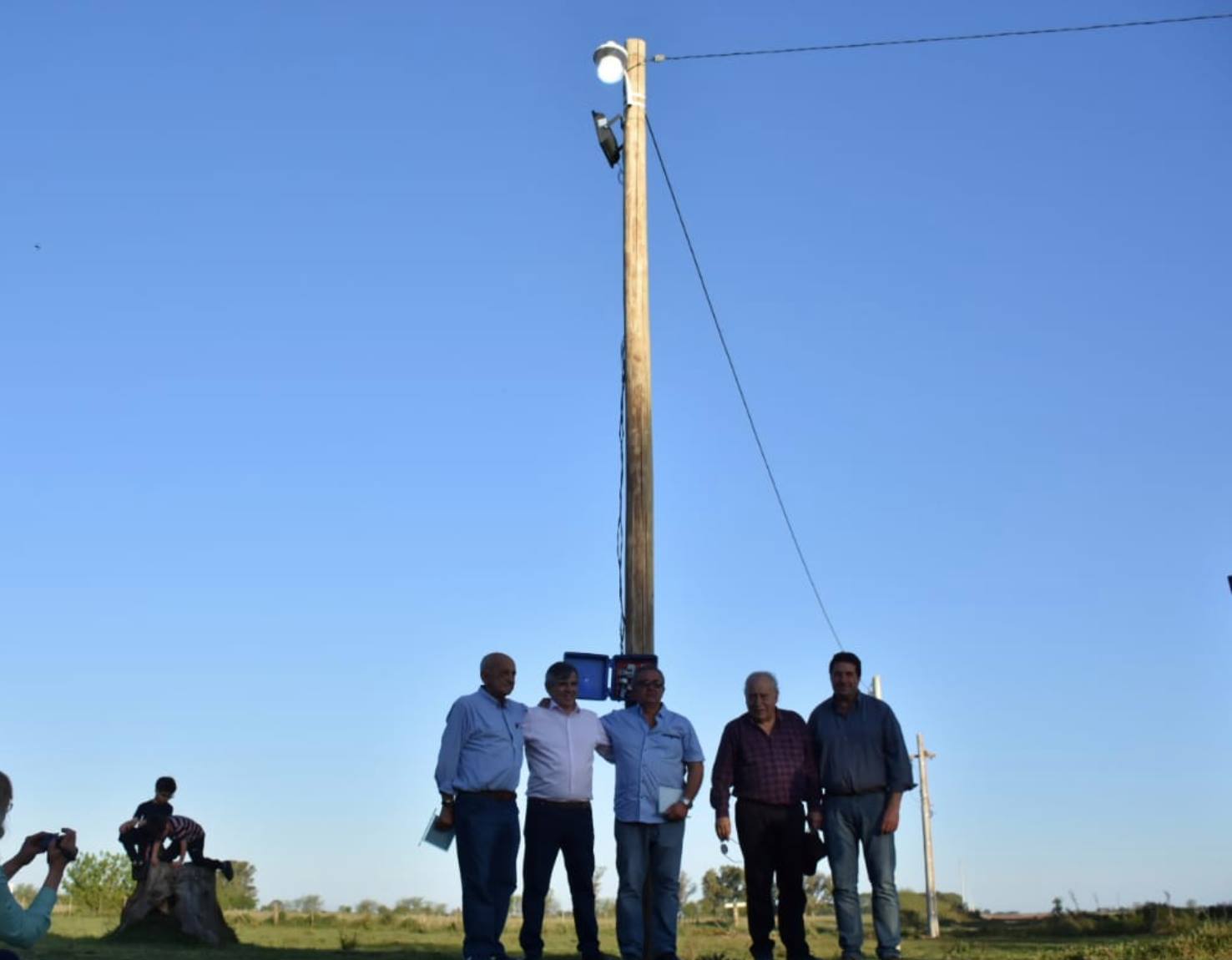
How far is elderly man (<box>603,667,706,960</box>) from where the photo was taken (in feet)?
29.7

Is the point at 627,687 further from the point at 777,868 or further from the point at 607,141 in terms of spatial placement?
the point at 607,141

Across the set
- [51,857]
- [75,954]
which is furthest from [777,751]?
[51,857]

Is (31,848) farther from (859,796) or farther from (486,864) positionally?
(859,796)

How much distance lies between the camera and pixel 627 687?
9.79 meters

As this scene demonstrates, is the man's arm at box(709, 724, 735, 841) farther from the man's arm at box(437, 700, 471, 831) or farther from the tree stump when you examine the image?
the tree stump

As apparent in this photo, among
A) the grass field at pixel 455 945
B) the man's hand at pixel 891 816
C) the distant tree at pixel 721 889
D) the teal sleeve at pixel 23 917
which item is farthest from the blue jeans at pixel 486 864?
the distant tree at pixel 721 889

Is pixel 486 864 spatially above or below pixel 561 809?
below

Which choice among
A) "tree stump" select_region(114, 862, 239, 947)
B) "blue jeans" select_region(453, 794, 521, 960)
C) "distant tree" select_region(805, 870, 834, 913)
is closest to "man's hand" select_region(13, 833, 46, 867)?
"blue jeans" select_region(453, 794, 521, 960)

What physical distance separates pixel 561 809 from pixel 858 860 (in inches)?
75.5

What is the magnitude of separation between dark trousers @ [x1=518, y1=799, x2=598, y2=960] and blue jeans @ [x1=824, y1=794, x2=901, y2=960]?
5.01 feet

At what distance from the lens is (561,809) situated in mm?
9117

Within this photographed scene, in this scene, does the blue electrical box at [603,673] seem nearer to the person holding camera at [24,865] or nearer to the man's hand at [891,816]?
the man's hand at [891,816]

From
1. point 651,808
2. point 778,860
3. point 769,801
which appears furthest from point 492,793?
point 778,860

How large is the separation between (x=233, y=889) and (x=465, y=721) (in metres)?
26.8
